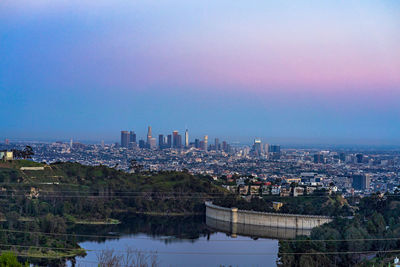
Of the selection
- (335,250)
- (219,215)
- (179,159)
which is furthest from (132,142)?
(335,250)

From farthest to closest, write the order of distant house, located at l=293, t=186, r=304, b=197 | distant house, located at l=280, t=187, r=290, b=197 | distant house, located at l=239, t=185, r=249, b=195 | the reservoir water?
distant house, located at l=239, t=185, r=249, b=195 < distant house, located at l=280, t=187, r=290, b=197 < distant house, located at l=293, t=186, r=304, b=197 < the reservoir water

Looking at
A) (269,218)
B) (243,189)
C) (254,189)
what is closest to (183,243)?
(269,218)

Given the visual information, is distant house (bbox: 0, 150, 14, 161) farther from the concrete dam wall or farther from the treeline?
the concrete dam wall

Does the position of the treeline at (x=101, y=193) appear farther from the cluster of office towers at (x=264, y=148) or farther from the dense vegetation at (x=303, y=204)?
the cluster of office towers at (x=264, y=148)

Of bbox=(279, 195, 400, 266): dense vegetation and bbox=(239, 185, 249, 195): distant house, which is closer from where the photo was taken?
Result: bbox=(279, 195, 400, 266): dense vegetation

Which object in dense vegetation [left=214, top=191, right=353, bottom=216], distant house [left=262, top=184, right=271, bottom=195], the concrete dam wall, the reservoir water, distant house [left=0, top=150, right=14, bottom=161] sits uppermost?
distant house [left=0, top=150, right=14, bottom=161]

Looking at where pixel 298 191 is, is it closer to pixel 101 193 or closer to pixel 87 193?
pixel 101 193

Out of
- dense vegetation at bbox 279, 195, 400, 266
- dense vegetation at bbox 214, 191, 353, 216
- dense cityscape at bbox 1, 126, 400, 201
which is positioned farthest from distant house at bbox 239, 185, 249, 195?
dense vegetation at bbox 279, 195, 400, 266
